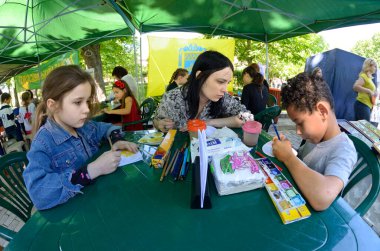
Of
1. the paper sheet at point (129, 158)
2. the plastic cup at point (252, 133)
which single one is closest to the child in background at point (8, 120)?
the paper sheet at point (129, 158)

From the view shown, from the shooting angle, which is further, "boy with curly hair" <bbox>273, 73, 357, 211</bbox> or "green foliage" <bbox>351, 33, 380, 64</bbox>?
"green foliage" <bbox>351, 33, 380, 64</bbox>

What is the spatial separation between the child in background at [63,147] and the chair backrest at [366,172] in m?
1.29

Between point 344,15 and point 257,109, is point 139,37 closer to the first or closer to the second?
point 257,109

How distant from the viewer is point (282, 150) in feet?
3.79

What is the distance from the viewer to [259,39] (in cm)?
601

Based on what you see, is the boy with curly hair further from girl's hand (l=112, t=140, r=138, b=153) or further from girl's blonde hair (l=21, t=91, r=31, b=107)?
girl's blonde hair (l=21, t=91, r=31, b=107)

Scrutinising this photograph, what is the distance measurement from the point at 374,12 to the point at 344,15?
0.43m

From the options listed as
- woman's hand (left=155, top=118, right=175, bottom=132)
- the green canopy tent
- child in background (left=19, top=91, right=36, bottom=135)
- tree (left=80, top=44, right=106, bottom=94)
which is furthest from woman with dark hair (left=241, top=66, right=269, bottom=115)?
tree (left=80, top=44, right=106, bottom=94)

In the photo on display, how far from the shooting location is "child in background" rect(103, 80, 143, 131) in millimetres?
3492

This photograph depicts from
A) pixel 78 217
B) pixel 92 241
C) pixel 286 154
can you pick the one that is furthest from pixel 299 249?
pixel 78 217

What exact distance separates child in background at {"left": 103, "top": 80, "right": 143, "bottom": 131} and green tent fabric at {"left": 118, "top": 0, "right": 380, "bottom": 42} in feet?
4.95

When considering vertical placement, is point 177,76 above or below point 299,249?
above

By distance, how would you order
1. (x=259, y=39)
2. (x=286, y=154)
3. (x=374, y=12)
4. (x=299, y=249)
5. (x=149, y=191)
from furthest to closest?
1. (x=259, y=39)
2. (x=374, y=12)
3. (x=286, y=154)
4. (x=149, y=191)
5. (x=299, y=249)

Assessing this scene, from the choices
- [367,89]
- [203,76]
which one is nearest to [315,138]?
[203,76]
